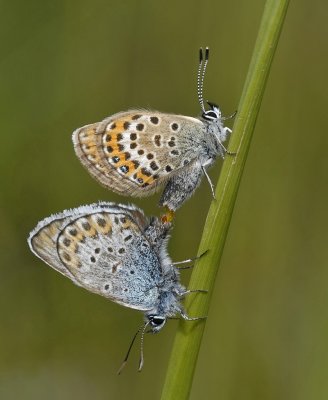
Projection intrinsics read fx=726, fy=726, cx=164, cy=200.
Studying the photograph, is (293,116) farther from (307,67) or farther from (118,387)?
(118,387)

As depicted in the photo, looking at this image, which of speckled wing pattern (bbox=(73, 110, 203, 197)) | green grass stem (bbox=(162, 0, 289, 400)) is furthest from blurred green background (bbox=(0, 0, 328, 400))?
green grass stem (bbox=(162, 0, 289, 400))

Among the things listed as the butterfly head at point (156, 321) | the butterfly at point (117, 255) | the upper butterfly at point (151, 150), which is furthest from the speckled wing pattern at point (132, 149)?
the butterfly head at point (156, 321)

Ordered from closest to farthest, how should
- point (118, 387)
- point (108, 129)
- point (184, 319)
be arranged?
1. point (184, 319)
2. point (108, 129)
3. point (118, 387)

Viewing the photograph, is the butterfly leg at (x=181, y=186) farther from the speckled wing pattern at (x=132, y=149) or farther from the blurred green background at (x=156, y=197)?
the blurred green background at (x=156, y=197)

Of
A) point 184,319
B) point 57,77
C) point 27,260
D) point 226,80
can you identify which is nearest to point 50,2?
point 57,77

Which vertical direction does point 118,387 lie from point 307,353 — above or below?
below

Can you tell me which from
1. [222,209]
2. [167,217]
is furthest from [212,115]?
[222,209]

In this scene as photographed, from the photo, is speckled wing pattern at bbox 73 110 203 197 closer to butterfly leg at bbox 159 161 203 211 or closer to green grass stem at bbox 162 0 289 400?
butterfly leg at bbox 159 161 203 211

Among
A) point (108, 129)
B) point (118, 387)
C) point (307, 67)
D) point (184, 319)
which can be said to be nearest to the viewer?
point (184, 319)
